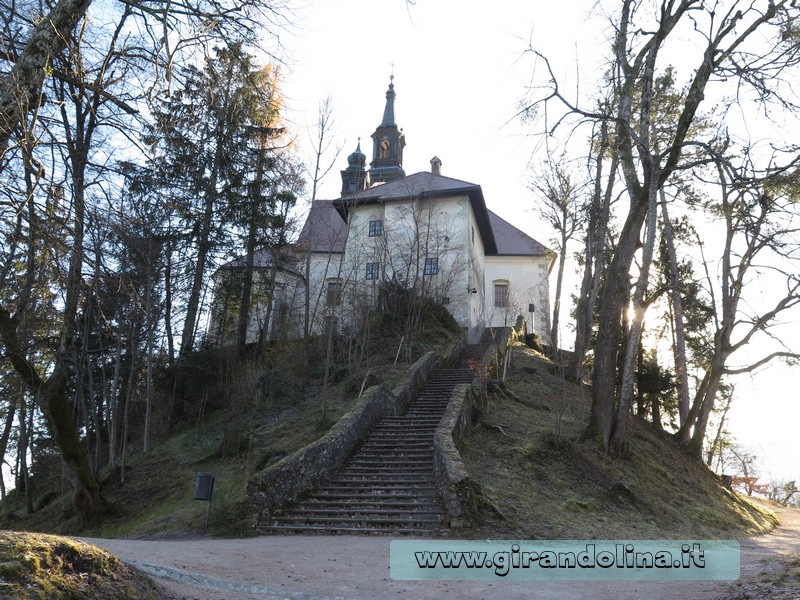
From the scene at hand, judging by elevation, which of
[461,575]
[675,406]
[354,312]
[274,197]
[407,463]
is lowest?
[461,575]

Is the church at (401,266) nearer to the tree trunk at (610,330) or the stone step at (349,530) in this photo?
the tree trunk at (610,330)

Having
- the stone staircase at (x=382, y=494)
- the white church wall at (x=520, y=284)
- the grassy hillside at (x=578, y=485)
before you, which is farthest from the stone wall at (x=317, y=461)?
the white church wall at (x=520, y=284)

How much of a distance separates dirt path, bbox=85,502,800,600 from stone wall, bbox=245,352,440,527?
6.73ft

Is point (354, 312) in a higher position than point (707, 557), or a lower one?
higher

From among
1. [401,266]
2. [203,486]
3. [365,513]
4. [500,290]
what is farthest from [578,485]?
[500,290]

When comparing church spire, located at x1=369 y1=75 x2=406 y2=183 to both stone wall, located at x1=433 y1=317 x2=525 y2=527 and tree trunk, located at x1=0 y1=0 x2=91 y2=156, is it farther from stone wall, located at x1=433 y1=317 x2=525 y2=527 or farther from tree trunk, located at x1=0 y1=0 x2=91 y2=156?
tree trunk, located at x1=0 y1=0 x2=91 y2=156

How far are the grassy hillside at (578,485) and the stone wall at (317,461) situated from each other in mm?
2397

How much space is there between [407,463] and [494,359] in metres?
10.1

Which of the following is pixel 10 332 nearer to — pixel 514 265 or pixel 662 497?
pixel 662 497

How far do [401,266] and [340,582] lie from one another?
2412 cm

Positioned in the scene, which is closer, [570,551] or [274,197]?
[570,551]

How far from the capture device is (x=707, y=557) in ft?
28.1

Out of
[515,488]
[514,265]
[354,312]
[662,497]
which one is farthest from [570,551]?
[514,265]

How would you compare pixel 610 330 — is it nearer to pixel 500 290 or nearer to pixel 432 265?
pixel 432 265
